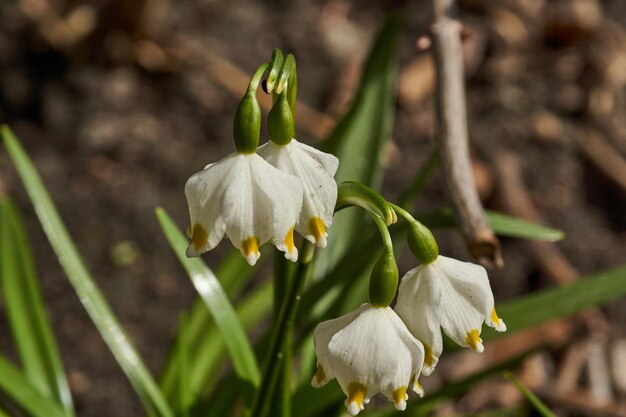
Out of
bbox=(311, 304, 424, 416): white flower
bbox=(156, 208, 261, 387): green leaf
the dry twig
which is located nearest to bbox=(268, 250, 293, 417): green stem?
bbox=(156, 208, 261, 387): green leaf

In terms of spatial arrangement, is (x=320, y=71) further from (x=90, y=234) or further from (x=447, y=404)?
(x=447, y=404)

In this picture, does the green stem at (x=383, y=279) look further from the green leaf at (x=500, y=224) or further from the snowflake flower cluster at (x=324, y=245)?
the green leaf at (x=500, y=224)

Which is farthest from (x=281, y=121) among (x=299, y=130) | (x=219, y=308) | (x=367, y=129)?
(x=299, y=130)

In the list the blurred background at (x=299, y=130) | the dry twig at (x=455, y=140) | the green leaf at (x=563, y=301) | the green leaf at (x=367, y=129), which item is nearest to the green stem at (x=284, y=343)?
the dry twig at (x=455, y=140)

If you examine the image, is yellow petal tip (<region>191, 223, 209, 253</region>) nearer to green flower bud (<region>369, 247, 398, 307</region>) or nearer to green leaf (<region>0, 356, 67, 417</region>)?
green flower bud (<region>369, 247, 398, 307</region>)

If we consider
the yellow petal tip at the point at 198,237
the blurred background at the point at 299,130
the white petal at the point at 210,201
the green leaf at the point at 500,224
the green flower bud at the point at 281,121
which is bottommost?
the blurred background at the point at 299,130

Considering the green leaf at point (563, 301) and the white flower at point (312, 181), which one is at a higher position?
the white flower at point (312, 181)

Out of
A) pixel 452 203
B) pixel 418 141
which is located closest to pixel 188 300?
pixel 418 141
